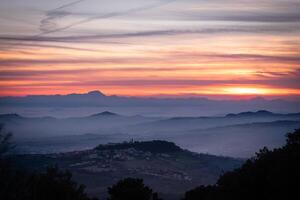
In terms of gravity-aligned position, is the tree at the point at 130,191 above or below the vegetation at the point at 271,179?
below

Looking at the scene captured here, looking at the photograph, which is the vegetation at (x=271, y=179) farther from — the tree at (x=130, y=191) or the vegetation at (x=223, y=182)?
the tree at (x=130, y=191)

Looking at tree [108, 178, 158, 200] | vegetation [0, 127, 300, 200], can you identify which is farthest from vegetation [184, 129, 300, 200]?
tree [108, 178, 158, 200]

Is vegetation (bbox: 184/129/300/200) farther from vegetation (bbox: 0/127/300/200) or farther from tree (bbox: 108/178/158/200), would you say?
tree (bbox: 108/178/158/200)

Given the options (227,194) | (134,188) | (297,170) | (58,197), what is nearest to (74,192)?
(58,197)

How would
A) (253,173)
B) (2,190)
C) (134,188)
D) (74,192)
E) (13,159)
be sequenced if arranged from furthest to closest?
1. (134,188)
2. (74,192)
3. (253,173)
4. (13,159)
5. (2,190)

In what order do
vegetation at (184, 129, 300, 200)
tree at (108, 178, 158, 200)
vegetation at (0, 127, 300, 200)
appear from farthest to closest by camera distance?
tree at (108, 178, 158, 200), vegetation at (184, 129, 300, 200), vegetation at (0, 127, 300, 200)

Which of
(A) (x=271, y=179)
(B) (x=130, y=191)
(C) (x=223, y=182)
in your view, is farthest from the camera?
(C) (x=223, y=182)

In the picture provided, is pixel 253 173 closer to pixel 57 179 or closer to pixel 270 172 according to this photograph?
pixel 270 172

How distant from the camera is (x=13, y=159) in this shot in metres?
28.3

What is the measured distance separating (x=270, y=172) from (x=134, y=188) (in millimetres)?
16275

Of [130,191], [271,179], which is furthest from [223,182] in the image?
[271,179]

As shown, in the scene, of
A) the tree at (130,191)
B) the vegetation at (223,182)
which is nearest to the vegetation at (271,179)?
the vegetation at (223,182)

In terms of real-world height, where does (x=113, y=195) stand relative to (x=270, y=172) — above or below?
below

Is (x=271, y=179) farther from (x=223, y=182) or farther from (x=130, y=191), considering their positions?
(x=130, y=191)
